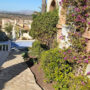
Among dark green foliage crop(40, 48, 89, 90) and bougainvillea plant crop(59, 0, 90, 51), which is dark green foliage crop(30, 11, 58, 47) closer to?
bougainvillea plant crop(59, 0, 90, 51)

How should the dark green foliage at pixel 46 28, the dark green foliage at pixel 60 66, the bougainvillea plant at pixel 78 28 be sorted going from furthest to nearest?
1. the dark green foliage at pixel 46 28
2. the bougainvillea plant at pixel 78 28
3. the dark green foliage at pixel 60 66

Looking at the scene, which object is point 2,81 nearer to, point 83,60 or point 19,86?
point 19,86

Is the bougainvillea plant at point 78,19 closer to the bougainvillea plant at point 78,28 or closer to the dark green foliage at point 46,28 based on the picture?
the bougainvillea plant at point 78,28

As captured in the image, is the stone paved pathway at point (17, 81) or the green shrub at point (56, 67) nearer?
the stone paved pathway at point (17, 81)

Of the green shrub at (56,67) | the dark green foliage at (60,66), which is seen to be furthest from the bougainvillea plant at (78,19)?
the green shrub at (56,67)

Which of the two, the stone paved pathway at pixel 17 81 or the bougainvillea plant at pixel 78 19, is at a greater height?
the bougainvillea plant at pixel 78 19

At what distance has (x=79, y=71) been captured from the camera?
6133mm

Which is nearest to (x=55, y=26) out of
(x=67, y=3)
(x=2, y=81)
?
(x=67, y=3)

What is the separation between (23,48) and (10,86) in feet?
37.4

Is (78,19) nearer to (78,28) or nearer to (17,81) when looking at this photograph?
(78,28)

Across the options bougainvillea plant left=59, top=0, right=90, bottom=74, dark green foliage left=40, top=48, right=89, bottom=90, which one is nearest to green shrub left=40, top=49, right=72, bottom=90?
dark green foliage left=40, top=48, right=89, bottom=90

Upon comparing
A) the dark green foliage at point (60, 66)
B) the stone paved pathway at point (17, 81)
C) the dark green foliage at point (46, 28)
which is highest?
the dark green foliage at point (46, 28)

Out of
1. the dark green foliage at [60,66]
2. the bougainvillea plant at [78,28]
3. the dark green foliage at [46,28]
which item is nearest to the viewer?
the dark green foliage at [60,66]

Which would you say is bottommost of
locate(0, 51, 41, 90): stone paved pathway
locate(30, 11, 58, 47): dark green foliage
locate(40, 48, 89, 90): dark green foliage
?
locate(0, 51, 41, 90): stone paved pathway
